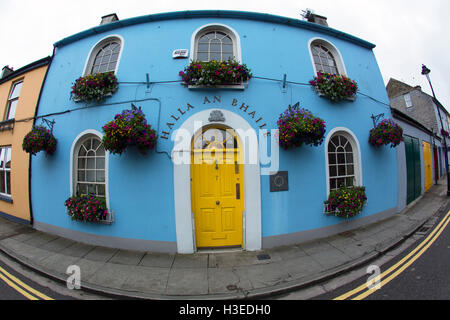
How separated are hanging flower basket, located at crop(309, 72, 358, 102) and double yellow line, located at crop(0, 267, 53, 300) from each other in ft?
27.3

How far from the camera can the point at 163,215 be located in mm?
4664

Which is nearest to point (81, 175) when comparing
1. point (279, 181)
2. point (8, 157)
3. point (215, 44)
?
point (8, 157)

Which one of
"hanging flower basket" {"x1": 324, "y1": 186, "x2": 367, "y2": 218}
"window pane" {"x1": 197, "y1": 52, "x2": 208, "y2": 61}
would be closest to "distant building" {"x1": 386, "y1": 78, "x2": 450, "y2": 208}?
"hanging flower basket" {"x1": 324, "y1": 186, "x2": 367, "y2": 218}

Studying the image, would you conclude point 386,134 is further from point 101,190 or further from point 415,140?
point 101,190

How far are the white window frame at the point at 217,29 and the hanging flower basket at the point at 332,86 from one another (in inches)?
98.4

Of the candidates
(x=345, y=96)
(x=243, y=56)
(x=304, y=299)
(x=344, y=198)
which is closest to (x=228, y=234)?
(x=304, y=299)

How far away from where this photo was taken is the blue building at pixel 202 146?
186 inches

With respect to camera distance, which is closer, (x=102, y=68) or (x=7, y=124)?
(x=102, y=68)

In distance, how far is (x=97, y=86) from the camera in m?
5.07

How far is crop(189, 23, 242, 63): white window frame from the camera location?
5.30 m

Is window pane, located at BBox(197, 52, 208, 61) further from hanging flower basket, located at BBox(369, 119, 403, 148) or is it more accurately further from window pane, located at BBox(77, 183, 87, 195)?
hanging flower basket, located at BBox(369, 119, 403, 148)

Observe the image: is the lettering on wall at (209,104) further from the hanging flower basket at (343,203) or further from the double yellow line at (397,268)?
the double yellow line at (397,268)

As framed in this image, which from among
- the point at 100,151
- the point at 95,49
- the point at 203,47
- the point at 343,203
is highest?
the point at 95,49

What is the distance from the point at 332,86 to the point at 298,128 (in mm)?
2326
